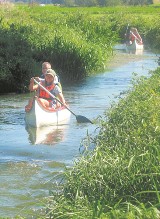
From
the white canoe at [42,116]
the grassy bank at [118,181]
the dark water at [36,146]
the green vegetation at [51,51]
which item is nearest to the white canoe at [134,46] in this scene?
the green vegetation at [51,51]

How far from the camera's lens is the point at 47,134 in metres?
14.8

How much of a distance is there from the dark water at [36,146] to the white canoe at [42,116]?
6.4 inches

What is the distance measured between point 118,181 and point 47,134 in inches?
276

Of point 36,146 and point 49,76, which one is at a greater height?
point 49,76

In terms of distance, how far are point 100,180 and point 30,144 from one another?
19.3ft

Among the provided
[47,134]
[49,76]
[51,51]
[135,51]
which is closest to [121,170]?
[47,134]

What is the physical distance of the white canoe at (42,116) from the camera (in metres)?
14.9

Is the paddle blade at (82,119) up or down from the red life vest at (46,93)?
down

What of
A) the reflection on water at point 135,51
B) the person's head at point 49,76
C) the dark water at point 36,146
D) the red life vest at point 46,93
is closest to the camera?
the dark water at point 36,146

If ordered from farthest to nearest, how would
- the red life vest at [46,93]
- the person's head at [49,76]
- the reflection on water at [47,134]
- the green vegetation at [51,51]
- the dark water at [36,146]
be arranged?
the green vegetation at [51,51]
the red life vest at [46,93]
the person's head at [49,76]
the reflection on water at [47,134]
the dark water at [36,146]

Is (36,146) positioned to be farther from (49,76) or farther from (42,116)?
(49,76)

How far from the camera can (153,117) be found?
959cm

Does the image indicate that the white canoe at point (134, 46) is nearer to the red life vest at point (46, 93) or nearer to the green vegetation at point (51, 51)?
the green vegetation at point (51, 51)

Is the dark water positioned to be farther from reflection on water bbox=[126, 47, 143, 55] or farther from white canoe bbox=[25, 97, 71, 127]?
A: reflection on water bbox=[126, 47, 143, 55]
